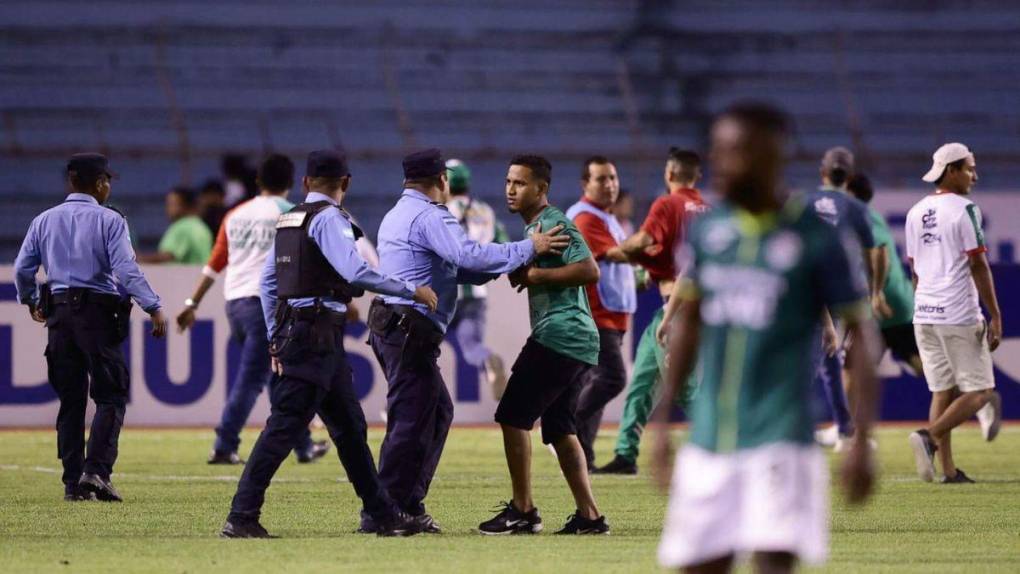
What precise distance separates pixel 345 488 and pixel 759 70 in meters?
15.6

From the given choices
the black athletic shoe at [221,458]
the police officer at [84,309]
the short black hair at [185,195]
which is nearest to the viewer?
the police officer at [84,309]

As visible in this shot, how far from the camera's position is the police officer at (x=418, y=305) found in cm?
874

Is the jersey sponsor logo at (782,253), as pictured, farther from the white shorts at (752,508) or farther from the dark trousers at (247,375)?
the dark trousers at (247,375)

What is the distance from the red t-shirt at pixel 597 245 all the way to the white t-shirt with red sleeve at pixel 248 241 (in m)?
2.10

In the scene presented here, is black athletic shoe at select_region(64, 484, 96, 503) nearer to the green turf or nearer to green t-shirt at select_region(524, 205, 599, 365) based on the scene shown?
the green turf

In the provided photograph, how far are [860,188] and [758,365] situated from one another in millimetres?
9600

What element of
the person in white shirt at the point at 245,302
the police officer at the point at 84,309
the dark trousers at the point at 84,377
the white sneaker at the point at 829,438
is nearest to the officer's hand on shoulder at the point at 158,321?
the police officer at the point at 84,309

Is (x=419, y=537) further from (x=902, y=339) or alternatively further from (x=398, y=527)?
(x=902, y=339)

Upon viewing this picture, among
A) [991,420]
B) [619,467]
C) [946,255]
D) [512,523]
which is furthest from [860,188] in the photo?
[512,523]

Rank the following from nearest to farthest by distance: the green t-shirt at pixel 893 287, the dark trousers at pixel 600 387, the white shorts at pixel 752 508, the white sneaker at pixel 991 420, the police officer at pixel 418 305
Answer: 1. the white shorts at pixel 752 508
2. the police officer at pixel 418 305
3. the dark trousers at pixel 600 387
4. the white sneaker at pixel 991 420
5. the green t-shirt at pixel 893 287

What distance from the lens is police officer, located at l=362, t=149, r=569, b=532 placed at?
8.74 meters

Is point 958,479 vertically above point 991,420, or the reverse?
point 991,420

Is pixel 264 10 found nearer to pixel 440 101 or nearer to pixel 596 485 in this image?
pixel 440 101

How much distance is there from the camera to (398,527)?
874 cm
